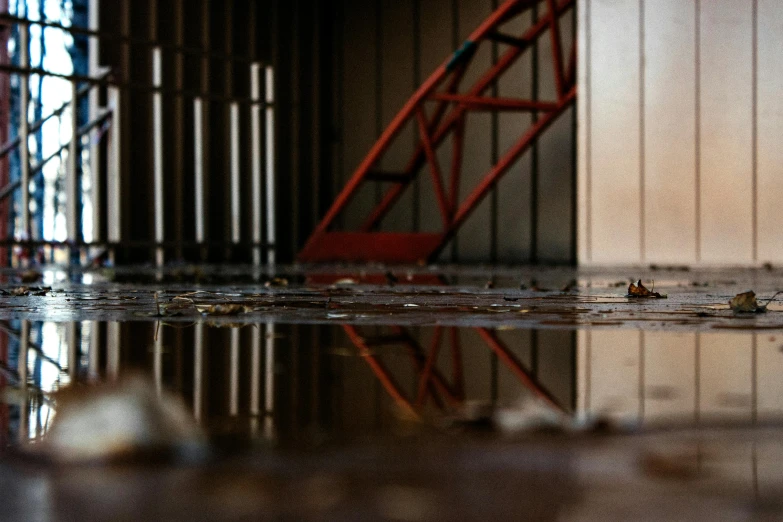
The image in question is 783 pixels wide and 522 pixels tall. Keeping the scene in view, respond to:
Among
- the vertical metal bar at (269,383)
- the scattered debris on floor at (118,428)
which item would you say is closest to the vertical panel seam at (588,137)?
the vertical metal bar at (269,383)

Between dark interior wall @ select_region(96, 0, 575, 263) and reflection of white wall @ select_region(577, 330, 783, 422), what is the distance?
627 centimetres

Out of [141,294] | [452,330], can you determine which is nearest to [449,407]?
[452,330]

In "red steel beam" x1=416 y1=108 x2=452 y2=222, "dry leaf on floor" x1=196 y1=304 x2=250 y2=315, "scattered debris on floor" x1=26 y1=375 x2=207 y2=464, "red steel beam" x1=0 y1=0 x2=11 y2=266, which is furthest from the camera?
"red steel beam" x1=0 y1=0 x2=11 y2=266

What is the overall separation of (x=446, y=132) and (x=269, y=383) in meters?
5.93

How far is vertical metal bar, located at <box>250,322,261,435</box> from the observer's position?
61 cm

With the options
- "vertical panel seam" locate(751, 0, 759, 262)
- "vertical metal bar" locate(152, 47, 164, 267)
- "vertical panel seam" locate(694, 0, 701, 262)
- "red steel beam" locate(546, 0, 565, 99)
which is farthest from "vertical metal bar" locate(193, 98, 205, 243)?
"vertical panel seam" locate(751, 0, 759, 262)

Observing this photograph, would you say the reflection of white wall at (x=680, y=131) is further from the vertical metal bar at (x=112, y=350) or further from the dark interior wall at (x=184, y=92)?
the vertical metal bar at (x=112, y=350)

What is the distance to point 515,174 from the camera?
→ 7.76 meters

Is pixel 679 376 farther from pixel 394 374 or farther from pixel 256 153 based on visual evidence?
pixel 256 153

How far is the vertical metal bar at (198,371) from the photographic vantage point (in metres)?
0.67

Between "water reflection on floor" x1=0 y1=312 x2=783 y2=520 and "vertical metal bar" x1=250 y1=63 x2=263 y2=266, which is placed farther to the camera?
"vertical metal bar" x1=250 y1=63 x2=263 y2=266

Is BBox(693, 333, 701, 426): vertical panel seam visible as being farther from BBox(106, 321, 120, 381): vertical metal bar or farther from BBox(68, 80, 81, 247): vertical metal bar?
BBox(68, 80, 81, 247): vertical metal bar

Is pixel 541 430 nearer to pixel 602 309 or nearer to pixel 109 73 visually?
pixel 602 309

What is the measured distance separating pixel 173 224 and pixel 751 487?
7.53 metres
